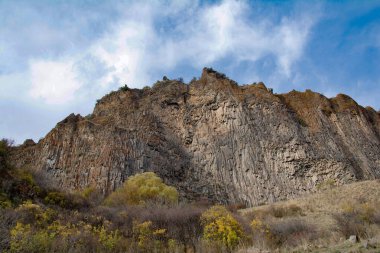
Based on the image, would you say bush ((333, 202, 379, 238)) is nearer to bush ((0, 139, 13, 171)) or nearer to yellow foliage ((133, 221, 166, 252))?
yellow foliage ((133, 221, 166, 252))

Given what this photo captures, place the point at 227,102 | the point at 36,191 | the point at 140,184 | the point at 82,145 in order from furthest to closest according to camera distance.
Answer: the point at 227,102 < the point at 82,145 < the point at 140,184 < the point at 36,191

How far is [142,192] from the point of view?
3148 cm

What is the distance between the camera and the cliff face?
3997cm

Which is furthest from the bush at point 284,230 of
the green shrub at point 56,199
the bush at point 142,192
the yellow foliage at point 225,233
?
the bush at point 142,192

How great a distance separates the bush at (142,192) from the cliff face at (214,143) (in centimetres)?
415

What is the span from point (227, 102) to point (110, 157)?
16824 millimetres

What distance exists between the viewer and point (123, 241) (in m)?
12.1

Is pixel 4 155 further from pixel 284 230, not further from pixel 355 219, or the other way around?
pixel 355 219

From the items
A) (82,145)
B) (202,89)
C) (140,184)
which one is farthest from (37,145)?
(202,89)

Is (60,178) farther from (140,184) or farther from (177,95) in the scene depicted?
(177,95)

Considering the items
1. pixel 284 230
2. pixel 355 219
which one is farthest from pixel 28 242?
pixel 355 219

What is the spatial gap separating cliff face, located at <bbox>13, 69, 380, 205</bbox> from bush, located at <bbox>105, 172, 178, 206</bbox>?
164 inches

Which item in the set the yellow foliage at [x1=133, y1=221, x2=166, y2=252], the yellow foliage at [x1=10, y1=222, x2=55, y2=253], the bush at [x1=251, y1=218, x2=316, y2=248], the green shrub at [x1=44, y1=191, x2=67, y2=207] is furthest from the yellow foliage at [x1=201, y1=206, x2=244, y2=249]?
the green shrub at [x1=44, y1=191, x2=67, y2=207]

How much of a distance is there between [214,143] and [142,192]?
15.6 m
